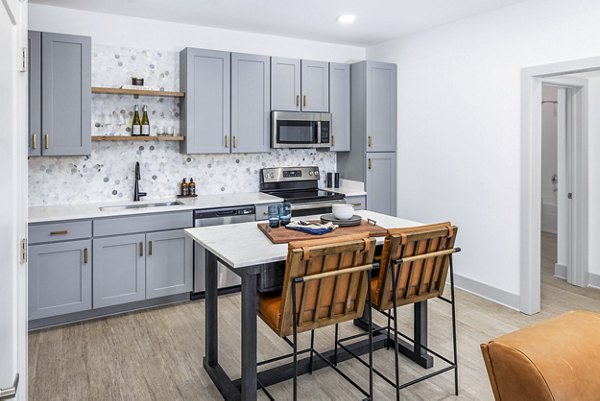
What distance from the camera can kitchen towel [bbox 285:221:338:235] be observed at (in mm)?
2576

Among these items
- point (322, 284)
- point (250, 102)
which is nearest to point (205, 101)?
point (250, 102)

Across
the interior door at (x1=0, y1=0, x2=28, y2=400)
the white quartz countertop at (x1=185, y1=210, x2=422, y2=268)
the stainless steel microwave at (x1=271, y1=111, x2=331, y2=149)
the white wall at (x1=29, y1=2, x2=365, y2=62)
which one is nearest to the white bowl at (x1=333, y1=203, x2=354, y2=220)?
the white quartz countertop at (x1=185, y1=210, x2=422, y2=268)

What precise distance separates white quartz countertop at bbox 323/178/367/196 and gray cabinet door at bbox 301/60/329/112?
87cm

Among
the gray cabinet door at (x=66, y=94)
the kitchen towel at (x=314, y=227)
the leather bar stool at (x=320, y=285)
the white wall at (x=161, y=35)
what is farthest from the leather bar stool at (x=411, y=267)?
the white wall at (x=161, y=35)

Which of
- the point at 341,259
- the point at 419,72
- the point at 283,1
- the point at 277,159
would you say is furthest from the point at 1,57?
the point at 419,72

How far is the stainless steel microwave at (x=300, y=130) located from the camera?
456 centimetres

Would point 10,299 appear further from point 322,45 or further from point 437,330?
point 322,45

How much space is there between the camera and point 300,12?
3965 millimetres

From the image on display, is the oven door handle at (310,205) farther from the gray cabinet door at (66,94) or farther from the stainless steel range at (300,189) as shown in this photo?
the gray cabinet door at (66,94)

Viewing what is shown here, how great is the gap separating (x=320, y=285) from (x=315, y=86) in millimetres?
3138

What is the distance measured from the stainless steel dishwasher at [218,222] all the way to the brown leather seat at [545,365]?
120 inches

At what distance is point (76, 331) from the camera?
3404mm

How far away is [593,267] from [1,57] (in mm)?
5042

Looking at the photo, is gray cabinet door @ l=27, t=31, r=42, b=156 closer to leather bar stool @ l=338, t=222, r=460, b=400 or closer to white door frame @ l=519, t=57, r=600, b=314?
leather bar stool @ l=338, t=222, r=460, b=400
